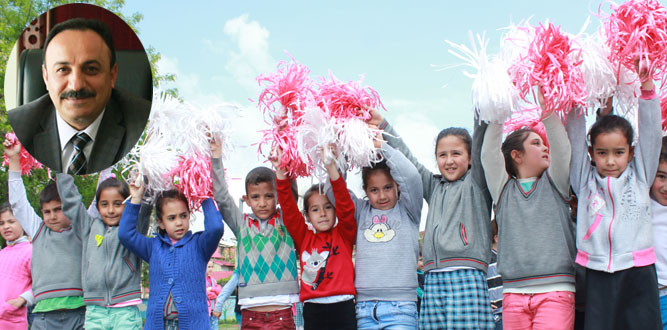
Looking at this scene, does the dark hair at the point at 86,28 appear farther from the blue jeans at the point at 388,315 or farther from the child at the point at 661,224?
the child at the point at 661,224

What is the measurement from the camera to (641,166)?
11.0 ft

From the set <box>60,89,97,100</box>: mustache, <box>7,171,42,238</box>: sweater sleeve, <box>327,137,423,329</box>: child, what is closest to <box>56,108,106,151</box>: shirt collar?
<box>60,89,97,100</box>: mustache

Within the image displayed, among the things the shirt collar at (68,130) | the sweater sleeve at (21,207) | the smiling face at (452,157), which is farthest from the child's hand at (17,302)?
the smiling face at (452,157)

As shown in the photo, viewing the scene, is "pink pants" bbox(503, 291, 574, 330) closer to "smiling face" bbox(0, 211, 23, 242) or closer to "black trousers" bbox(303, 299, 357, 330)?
"black trousers" bbox(303, 299, 357, 330)

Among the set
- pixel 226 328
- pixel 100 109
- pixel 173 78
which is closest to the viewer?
pixel 100 109

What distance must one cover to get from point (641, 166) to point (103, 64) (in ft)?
14.5

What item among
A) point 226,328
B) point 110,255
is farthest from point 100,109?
point 226,328

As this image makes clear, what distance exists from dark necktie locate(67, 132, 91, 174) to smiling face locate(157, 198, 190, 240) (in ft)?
3.75

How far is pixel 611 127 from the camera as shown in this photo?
3.38 m

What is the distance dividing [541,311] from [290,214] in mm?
1837

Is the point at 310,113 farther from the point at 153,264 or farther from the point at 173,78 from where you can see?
the point at 173,78

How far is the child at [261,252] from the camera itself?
4.16 meters

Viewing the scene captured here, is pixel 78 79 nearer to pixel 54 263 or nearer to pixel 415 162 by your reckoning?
pixel 54 263

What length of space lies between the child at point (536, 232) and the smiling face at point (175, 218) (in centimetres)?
239
